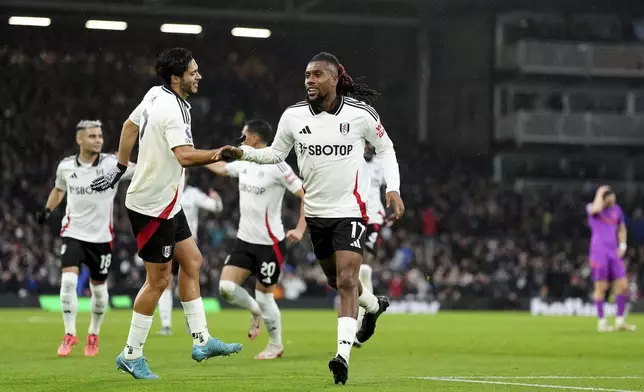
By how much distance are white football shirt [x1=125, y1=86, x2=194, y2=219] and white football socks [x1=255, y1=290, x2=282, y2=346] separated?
407 cm

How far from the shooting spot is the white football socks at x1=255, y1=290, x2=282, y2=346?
1415 centimetres

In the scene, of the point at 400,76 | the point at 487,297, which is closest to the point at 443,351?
the point at 487,297

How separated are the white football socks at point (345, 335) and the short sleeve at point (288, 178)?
4284mm

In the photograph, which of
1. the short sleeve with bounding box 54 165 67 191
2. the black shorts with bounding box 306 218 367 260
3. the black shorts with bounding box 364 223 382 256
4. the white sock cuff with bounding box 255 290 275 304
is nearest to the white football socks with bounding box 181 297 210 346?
the black shorts with bounding box 306 218 367 260

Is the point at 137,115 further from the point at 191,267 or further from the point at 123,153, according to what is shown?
the point at 191,267

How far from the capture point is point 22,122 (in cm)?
4219

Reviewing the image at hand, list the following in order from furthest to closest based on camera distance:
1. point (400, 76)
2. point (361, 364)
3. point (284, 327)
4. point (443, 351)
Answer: point (400, 76) → point (284, 327) → point (443, 351) → point (361, 364)

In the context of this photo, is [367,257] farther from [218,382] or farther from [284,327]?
[218,382]

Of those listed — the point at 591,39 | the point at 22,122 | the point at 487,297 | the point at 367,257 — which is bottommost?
the point at 487,297

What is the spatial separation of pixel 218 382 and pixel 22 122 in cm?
3380

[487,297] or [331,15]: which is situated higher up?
[331,15]

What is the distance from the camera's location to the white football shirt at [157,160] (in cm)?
1009

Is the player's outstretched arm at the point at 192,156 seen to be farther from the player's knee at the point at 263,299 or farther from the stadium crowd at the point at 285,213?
the stadium crowd at the point at 285,213

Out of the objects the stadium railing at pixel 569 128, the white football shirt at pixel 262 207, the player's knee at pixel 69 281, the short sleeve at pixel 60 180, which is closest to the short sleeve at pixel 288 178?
the white football shirt at pixel 262 207
